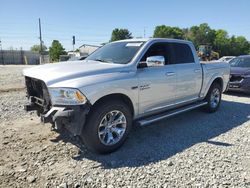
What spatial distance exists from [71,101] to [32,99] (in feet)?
3.98

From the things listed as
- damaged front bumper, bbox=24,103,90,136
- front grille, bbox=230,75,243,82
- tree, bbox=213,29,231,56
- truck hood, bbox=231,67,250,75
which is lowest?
damaged front bumper, bbox=24,103,90,136

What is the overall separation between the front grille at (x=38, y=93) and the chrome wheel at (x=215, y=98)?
14.9ft

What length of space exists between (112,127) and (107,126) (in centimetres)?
12

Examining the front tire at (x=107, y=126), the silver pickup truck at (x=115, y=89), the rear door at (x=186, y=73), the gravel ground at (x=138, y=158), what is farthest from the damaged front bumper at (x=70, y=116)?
the rear door at (x=186, y=73)

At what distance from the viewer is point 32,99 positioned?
4.50 m

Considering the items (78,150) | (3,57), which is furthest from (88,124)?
(3,57)

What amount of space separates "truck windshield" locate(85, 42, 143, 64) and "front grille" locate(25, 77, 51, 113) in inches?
54.5

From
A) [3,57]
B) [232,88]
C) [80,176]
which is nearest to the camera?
[80,176]

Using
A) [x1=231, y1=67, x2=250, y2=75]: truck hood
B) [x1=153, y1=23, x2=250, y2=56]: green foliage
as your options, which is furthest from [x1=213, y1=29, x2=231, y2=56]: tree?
[x1=231, y1=67, x2=250, y2=75]: truck hood

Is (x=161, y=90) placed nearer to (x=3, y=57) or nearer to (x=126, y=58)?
(x=126, y=58)

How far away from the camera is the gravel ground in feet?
11.1

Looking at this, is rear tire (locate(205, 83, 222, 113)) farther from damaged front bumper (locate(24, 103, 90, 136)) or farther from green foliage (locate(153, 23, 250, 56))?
green foliage (locate(153, 23, 250, 56))

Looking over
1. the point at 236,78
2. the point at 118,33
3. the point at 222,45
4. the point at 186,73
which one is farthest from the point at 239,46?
the point at 186,73

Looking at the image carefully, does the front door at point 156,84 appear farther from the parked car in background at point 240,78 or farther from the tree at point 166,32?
the tree at point 166,32
